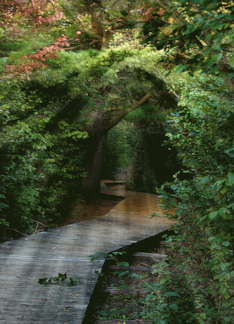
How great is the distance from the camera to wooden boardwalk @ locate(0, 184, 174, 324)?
9.75ft

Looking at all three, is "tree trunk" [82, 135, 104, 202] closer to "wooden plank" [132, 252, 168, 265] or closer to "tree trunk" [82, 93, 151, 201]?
"tree trunk" [82, 93, 151, 201]

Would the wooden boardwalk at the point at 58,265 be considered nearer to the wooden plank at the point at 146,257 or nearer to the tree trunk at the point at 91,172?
the wooden plank at the point at 146,257

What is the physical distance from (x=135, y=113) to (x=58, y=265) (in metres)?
8.18

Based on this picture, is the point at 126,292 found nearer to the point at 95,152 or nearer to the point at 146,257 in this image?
the point at 146,257

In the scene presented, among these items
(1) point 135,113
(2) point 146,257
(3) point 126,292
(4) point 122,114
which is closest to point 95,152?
(4) point 122,114

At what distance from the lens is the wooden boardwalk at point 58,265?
297cm

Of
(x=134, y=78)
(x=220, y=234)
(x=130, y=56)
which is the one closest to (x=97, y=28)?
(x=134, y=78)

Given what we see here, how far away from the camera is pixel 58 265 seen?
429 centimetres

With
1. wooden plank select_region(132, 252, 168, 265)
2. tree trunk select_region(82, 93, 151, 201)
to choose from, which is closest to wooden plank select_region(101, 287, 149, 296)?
wooden plank select_region(132, 252, 168, 265)

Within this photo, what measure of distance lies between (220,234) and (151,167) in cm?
1191

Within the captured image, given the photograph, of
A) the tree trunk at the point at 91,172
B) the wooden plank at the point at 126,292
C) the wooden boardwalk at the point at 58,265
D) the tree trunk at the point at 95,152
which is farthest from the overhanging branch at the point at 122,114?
the wooden plank at the point at 126,292

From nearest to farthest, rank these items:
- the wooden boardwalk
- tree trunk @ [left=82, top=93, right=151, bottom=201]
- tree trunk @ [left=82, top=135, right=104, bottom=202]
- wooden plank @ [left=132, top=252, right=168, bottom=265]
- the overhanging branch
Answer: the wooden boardwalk, wooden plank @ [left=132, top=252, right=168, bottom=265], tree trunk @ [left=82, top=93, right=151, bottom=201], the overhanging branch, tree trunk @ [left=82, top=135, right=104, bottom=202]

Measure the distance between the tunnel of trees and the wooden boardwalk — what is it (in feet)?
2.79

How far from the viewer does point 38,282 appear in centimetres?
361
